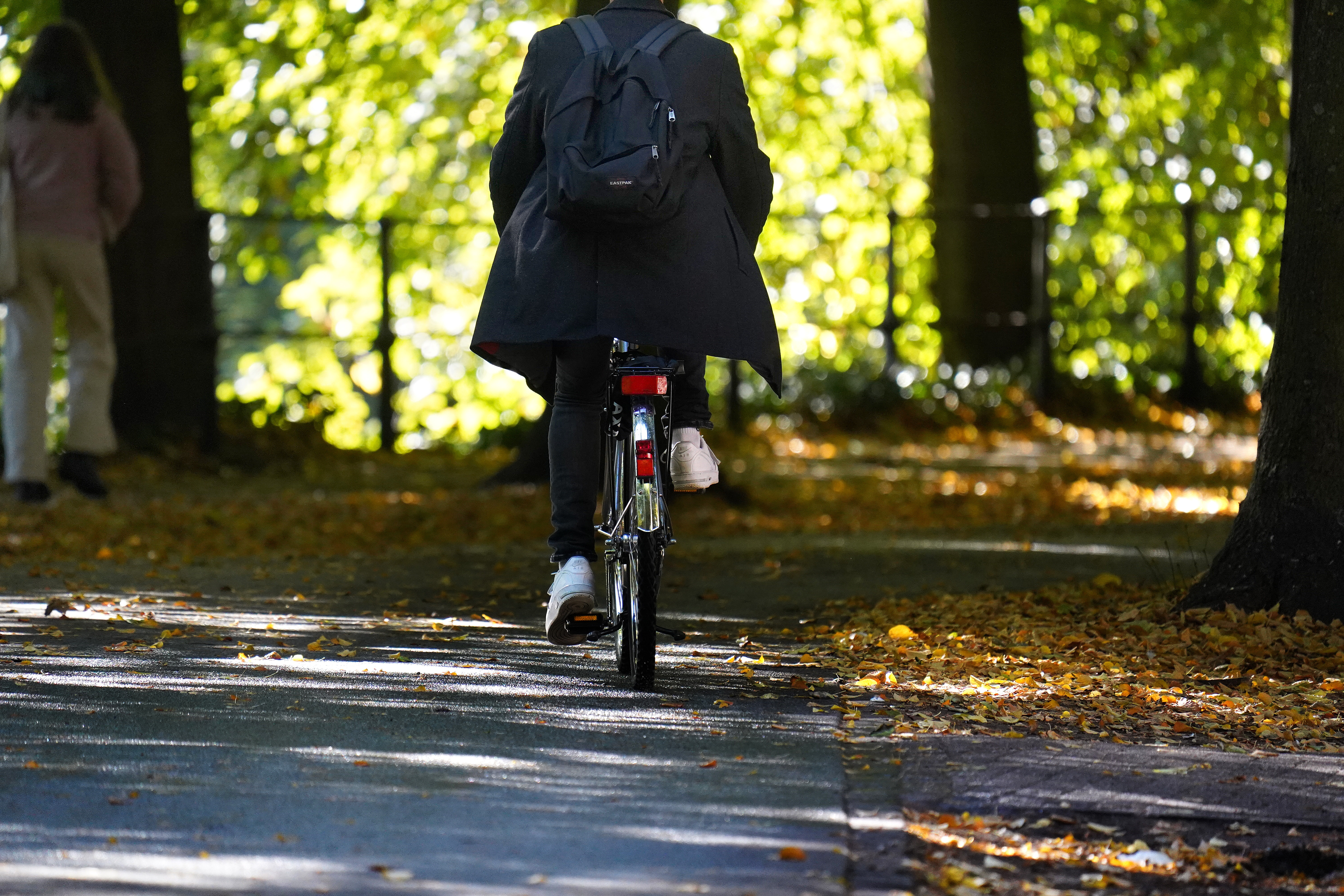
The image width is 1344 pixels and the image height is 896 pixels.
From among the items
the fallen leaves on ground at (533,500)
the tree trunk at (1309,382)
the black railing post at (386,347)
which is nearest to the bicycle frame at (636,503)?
the fallen leaves on ground at (533,500)

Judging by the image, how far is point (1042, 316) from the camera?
51.7ft

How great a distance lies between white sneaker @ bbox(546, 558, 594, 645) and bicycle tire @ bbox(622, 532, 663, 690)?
0.12 meters

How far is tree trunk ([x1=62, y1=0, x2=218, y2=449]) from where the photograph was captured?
11492mm

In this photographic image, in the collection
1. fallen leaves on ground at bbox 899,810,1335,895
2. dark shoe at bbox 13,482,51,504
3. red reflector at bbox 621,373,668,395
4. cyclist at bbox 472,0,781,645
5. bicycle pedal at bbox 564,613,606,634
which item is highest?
cyclist at bbox 472,0,781,645

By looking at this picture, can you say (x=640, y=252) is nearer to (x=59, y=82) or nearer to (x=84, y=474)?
(x=59, y=82)

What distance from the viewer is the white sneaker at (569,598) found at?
15.7ft

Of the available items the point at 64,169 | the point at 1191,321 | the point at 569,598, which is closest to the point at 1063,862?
the point at 569,598

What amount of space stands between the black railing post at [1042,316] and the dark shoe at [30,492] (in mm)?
9129

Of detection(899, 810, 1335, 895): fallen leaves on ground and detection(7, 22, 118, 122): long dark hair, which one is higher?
detection(7, 22, 118, 122): long dark hair

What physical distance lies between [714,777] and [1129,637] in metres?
2.15

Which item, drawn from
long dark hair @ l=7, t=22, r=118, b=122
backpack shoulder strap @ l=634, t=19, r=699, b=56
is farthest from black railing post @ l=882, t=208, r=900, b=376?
backpack shoulder strap @ l=634, t=19, r=699, b=56

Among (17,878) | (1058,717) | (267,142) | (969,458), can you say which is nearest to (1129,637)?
(1058,717)

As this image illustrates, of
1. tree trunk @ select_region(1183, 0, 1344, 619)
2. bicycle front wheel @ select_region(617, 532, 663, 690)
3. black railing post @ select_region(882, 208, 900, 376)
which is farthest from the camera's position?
black railing post @ select_region(882, 208, 900, 376)

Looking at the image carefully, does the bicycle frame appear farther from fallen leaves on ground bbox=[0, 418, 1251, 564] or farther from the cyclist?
fallen leaves on ground bbox=[0, 418, 1251, 564]
